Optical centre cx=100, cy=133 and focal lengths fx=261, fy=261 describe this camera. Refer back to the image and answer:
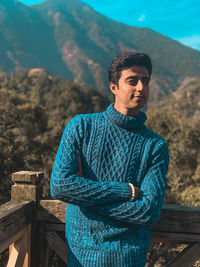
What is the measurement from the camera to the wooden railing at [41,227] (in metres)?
1.91

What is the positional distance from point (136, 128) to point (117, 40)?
203m

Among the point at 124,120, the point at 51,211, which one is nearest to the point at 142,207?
the point at 124,120

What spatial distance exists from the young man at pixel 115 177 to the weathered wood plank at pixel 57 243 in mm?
522

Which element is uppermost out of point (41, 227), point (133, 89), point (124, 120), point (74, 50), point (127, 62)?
point (74, 50)

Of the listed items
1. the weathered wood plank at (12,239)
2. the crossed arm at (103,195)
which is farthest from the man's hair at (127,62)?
the weathered wood plank at (12,239)

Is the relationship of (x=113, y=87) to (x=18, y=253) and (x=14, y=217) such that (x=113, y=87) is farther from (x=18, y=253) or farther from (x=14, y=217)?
(x=18, y=253)

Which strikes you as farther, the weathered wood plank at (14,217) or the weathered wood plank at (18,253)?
the weathered wood plank at (18,253)

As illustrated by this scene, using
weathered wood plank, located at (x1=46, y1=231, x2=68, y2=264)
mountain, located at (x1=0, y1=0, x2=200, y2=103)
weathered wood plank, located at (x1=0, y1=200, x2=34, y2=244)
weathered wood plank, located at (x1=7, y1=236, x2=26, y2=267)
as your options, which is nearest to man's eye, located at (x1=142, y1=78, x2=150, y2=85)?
weathered wood plank, located at (x1=0, y1=200, x2=34, y2=244)

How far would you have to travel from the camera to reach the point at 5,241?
1.77 m

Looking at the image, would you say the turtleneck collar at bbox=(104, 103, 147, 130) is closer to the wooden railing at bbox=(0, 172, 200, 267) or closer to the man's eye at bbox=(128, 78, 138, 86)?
the man's eye at bbox=(128, 78, 138, 86)

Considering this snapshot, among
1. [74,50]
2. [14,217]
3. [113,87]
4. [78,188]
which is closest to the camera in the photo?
[78,188]

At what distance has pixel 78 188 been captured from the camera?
1411mm

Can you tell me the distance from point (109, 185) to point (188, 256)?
3.40ft

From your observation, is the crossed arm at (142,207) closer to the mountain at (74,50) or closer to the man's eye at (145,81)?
the man's eye at (145,81)
